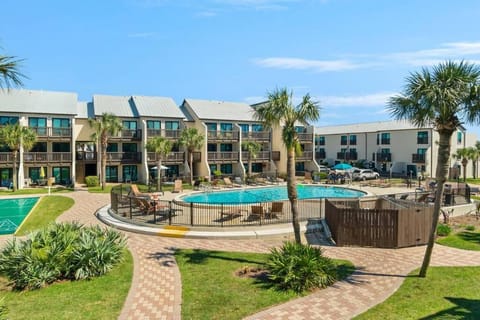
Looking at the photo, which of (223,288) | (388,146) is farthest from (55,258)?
(388,146)

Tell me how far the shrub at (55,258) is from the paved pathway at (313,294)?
1.24 metres

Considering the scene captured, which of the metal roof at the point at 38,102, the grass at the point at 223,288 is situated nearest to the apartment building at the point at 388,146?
the grass at the point at 223,288

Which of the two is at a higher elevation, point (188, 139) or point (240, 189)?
point (188, 139)

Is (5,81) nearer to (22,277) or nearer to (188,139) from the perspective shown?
(22,277)

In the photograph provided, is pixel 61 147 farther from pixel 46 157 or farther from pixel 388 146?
pixel 388 146

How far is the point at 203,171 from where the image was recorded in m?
42.7

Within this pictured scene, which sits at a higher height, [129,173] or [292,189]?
[292,189]

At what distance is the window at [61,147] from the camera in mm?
39000

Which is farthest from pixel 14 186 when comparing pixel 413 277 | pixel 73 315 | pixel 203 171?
pixel 413 277

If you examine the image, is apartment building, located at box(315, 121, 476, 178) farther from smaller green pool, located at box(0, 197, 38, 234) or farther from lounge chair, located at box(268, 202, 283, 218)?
smaller green pool, located at box(0, 197, 38, 234)

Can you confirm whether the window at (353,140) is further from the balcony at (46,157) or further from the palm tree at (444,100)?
the palm tree at (444,100)

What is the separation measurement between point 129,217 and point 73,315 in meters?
11.3

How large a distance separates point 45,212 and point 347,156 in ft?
168

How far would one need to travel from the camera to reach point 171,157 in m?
41.5
